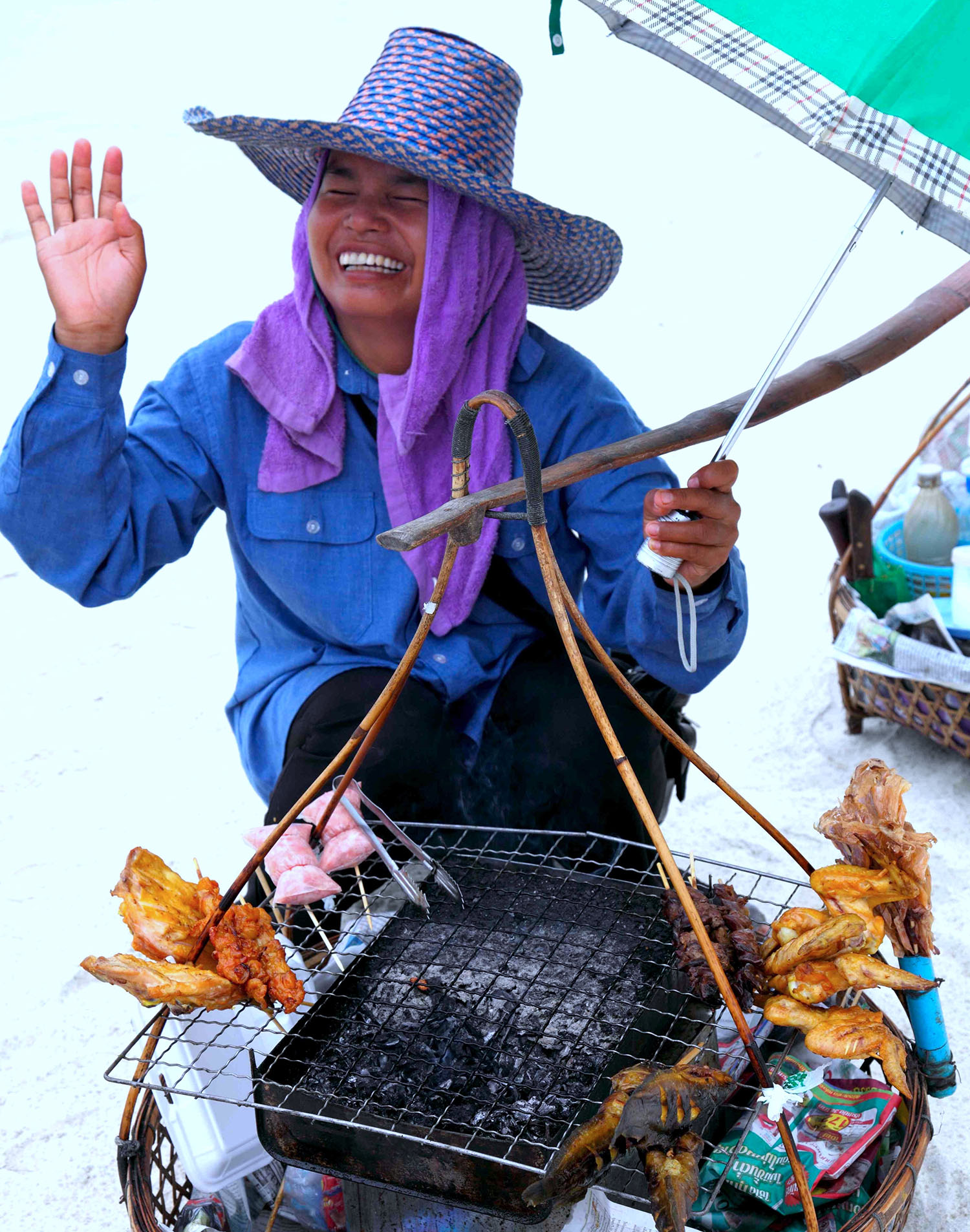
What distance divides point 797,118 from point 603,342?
19.1 ft

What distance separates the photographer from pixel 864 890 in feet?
5.92

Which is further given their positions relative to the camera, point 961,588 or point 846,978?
point 961,588

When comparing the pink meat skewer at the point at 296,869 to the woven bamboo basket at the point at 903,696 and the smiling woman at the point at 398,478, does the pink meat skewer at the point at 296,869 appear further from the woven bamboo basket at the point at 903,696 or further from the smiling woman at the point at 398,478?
the woven bamboo basket at the point at 903,696

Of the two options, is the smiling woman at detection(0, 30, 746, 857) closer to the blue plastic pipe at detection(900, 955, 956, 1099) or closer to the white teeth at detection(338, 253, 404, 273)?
the white teeth at detection(338, 253, 404, 273)

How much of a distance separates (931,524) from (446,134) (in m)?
2.05

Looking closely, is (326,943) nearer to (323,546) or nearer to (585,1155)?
(585,1155)

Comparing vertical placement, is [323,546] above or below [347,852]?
above

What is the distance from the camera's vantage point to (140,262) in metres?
2.17

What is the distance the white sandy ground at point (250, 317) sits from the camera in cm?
308

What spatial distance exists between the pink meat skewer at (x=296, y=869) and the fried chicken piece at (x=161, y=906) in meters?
0.11

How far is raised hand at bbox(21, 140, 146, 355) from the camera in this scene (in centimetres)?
214

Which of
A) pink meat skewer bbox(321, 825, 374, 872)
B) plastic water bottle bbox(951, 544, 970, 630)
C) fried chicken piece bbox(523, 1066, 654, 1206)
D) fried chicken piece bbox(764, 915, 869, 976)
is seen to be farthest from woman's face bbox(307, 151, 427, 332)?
plastic water bottle bbox(951, 544, 970, 630)

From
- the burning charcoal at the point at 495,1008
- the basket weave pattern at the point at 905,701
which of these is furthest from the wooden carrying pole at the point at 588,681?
the basket weave pattern at the point at 905,701

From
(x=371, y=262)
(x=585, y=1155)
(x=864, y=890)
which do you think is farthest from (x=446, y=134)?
(x=585, y=1155)
